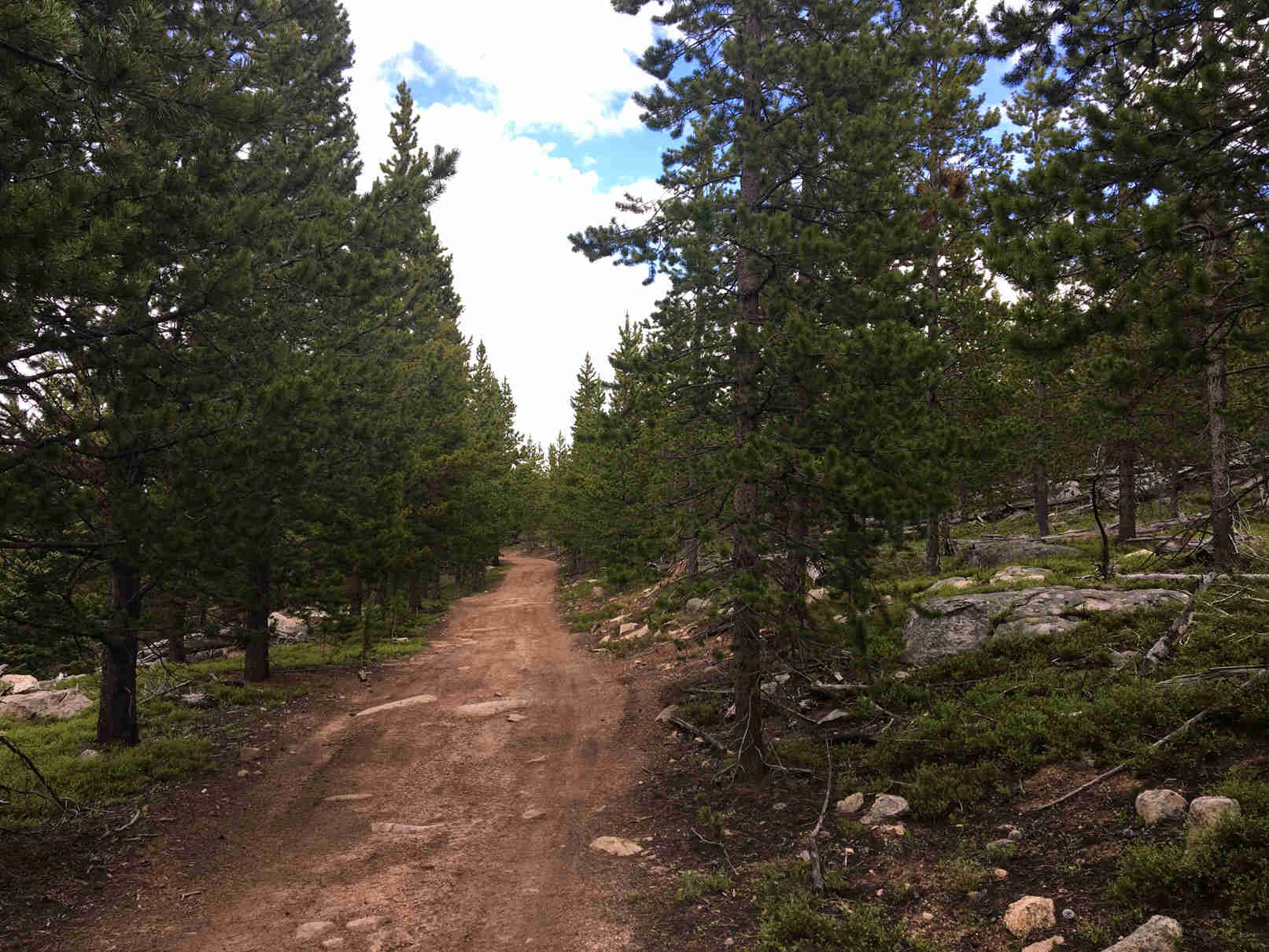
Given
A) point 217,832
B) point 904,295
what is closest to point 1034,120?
point 904,295

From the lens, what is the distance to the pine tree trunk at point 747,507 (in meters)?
9.06

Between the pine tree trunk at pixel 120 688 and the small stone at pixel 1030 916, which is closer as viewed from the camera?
the small stone at pixel 1030 916

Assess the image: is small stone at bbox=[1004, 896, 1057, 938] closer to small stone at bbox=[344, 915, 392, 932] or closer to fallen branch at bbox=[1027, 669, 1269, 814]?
fallen branch at bbox=[1027, 669, 1269, 814]

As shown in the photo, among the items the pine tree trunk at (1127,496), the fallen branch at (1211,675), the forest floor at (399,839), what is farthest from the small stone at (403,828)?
the pine tree trunk at (1127,496)

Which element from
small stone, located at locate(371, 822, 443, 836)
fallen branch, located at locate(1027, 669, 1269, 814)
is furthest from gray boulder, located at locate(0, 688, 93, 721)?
fallen branch, located at locate(1027, 669, 1269, 814)

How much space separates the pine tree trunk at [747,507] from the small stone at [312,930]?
5346 millimetres

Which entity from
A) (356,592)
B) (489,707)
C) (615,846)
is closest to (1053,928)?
(615,846)

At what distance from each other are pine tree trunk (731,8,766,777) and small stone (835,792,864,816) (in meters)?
Answer: 1.43

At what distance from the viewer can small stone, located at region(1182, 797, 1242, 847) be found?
5.07m

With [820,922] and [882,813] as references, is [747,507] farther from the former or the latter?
[820,922]

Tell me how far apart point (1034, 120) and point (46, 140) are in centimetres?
2522

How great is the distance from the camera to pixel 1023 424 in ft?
55.9

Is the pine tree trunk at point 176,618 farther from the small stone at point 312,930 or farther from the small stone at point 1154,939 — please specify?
the small stone at point 1154,939

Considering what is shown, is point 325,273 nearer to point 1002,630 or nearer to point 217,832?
point 217,832
